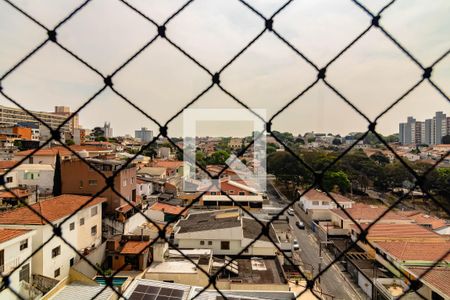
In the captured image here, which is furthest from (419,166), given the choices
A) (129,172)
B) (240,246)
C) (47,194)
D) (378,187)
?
(47,194)

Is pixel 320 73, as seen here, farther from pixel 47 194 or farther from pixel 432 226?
pixel 47 194

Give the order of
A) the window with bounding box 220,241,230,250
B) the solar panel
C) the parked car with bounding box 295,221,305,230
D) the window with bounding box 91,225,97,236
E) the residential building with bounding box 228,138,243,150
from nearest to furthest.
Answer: the solar panel < the window with bounding box 220,241,230,250 < the window with bounding box 91,225,97,236 < the parked car with bounding box 295,221,305,230 < the residential building with bounding box 228,138,243,150

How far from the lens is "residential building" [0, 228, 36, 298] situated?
4176mm

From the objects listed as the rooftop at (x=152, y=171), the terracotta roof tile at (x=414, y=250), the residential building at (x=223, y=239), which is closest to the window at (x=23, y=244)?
the residential building at (x=223, y=239)

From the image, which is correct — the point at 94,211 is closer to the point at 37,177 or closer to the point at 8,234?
the point at 8,234

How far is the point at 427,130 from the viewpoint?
1163 inches

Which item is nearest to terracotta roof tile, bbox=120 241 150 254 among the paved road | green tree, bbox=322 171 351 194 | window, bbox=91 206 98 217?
window, bbox=91 206 98 217

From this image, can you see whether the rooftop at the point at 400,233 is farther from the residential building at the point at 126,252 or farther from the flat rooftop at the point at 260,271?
the residential building at the point at 126,252

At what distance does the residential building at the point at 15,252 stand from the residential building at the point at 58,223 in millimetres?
199

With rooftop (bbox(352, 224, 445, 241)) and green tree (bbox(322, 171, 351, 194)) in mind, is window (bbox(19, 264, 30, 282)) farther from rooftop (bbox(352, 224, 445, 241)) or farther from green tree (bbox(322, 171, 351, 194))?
green tree (bbox(322, 171, 351, 194))

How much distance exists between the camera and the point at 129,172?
8.23 meters

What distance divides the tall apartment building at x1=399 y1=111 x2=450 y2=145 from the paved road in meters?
22.0

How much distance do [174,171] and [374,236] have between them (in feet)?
34.9

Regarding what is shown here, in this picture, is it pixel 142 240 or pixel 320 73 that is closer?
pixel 320 73
